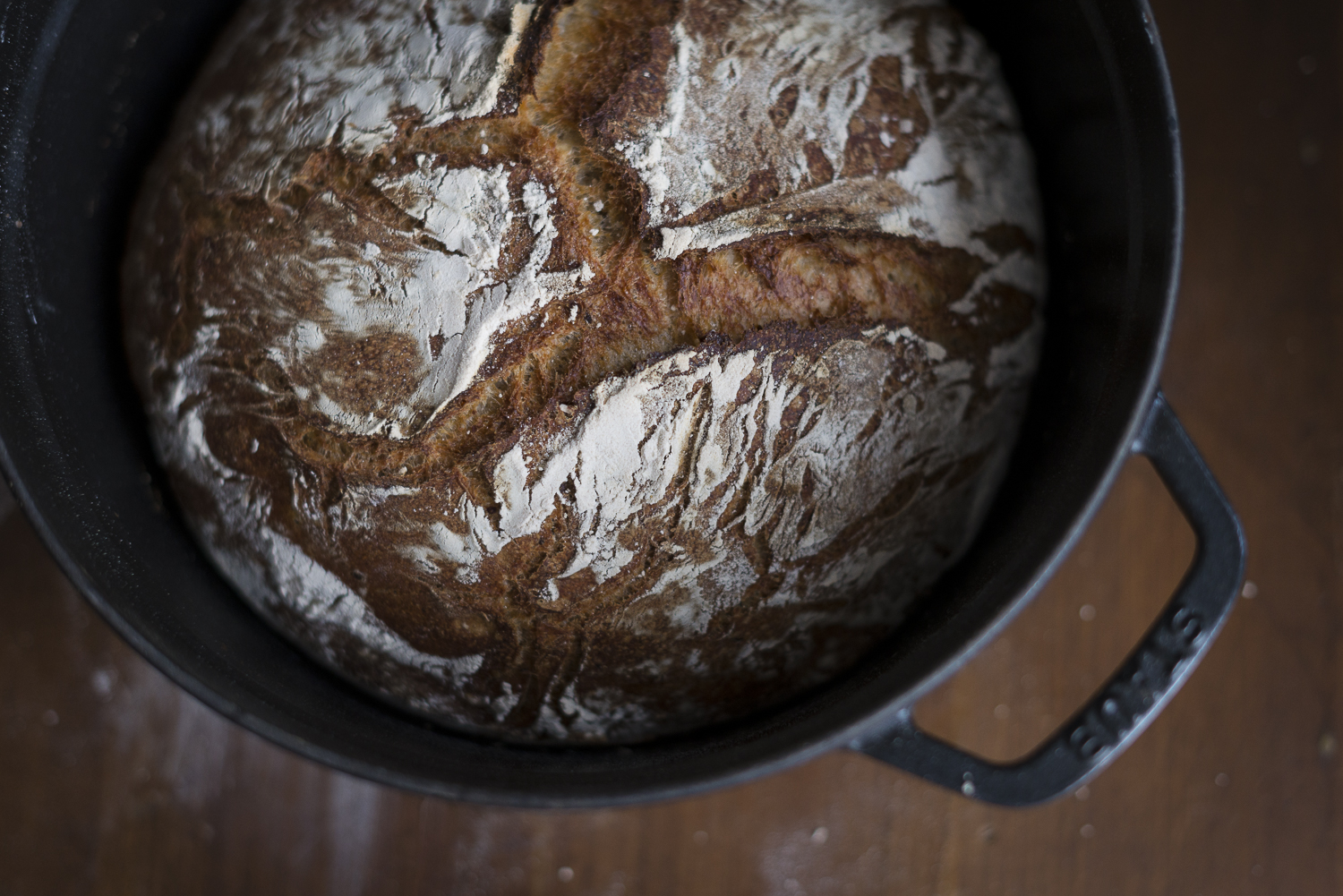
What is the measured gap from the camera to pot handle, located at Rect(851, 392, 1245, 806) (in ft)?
2.46

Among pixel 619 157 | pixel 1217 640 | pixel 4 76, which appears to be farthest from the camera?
pixel 1217 640

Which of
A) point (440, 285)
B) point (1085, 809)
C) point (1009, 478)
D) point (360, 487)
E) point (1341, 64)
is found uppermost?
point (440, 285)

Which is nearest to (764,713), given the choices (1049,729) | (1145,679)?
(1145,679)

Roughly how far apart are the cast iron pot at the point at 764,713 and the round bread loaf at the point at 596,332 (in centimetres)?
7

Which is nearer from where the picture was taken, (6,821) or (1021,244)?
(1021,244)

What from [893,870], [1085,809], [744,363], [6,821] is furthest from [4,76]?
[1085,809]

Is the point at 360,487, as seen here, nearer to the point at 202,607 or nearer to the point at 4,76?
the point at 202,607

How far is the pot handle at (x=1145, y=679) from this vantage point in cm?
75

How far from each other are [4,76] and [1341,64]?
1.59 meters

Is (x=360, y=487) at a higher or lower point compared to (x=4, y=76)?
lower

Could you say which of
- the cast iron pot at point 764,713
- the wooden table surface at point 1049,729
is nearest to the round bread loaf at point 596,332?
the cast iron pot at point 764,713

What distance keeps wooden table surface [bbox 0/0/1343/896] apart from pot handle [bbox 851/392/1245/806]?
391 millimetres

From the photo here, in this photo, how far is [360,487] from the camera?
0.76 metres

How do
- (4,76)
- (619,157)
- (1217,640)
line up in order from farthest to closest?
(1217,640) → (4,76) → (619,157)
